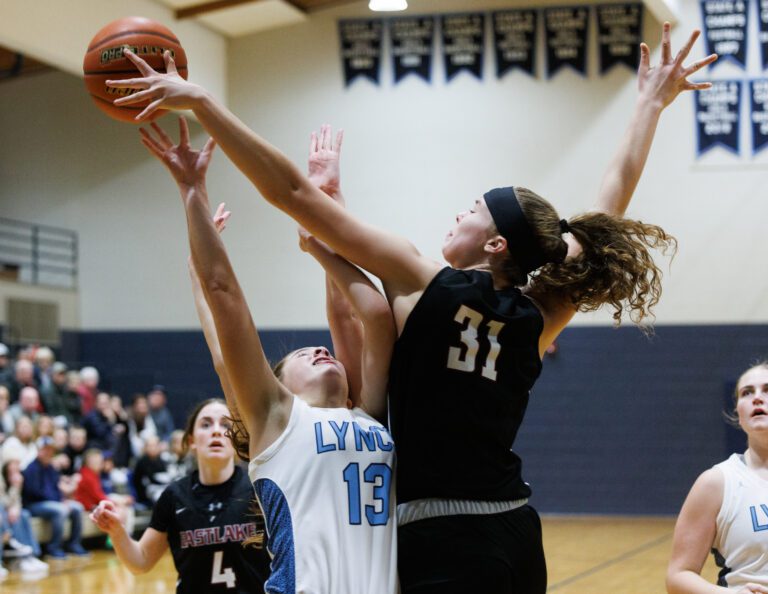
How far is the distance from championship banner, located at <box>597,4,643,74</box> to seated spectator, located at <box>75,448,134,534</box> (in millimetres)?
8143

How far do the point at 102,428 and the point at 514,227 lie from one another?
10418 millimetres

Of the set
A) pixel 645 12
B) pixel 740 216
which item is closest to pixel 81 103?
pixel 645 12

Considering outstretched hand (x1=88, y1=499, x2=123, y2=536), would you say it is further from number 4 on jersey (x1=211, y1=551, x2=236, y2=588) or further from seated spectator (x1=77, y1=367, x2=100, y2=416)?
seated spectator (x1=77, y1=367, x2=100, y2=416)

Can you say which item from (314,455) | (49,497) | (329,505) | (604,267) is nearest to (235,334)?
(314,455)

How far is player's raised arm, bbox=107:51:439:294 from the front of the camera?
94.6 inches

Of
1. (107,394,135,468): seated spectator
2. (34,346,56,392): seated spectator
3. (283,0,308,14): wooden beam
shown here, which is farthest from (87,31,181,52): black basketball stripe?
(283,0,308,14): wooden beam

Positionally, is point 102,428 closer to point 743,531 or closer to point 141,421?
point 141,421

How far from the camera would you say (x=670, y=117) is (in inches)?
553

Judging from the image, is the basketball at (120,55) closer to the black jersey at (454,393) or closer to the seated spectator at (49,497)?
the black jersey at (454,393)

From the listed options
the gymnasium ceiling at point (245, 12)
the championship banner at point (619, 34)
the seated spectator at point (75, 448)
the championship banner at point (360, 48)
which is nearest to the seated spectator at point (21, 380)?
the seated spectator at point (75, 448)

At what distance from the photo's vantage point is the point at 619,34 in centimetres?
1416

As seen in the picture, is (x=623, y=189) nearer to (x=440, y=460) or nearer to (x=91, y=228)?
(x=440, y=460)

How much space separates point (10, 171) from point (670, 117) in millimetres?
9708

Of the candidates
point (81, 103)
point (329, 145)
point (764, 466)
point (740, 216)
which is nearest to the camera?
point (329, 145)
